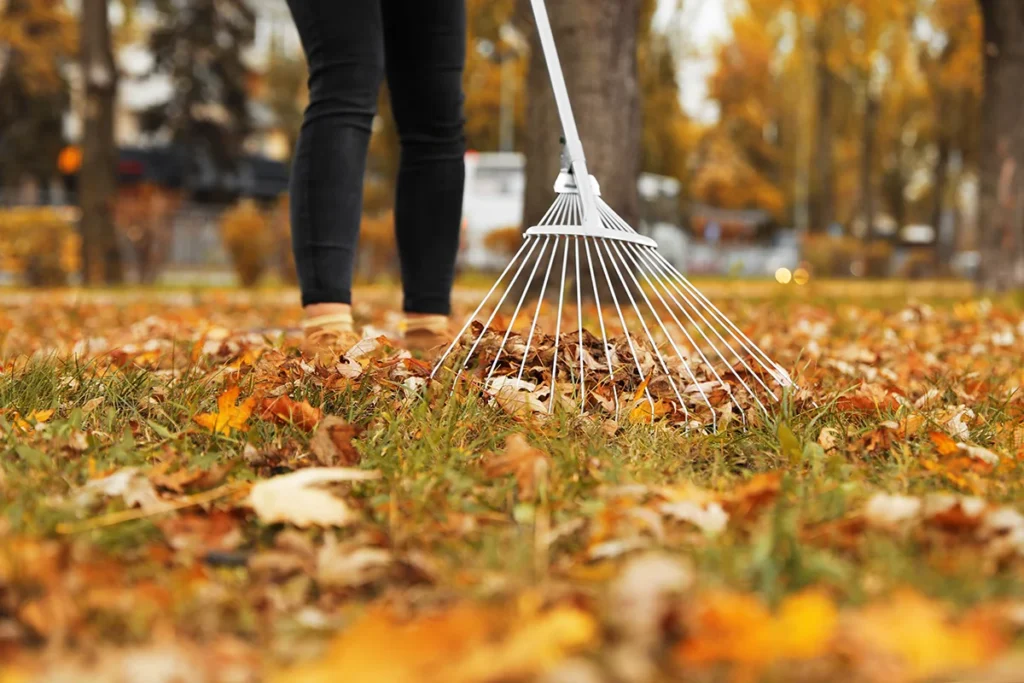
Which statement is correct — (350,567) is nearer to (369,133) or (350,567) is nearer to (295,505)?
(295,505)

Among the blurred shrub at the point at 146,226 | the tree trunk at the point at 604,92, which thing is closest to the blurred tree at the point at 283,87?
the blurred shrub at the point at 146,226

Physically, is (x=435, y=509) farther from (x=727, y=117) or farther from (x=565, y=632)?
(x=727, y=117)

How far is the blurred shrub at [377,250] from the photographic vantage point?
13820 millimetres

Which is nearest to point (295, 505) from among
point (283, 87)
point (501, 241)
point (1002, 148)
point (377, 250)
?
point (1002, 148)

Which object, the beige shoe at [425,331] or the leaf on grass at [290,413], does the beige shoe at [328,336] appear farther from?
the leaf on grass at [290,413]

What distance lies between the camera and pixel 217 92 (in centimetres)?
2891

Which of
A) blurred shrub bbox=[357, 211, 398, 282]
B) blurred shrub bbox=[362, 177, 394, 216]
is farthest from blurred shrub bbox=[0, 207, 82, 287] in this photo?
blurred shrub bbox=[362, 177, 394, 216]

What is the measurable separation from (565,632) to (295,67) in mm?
38026

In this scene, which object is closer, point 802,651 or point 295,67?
point 802,651

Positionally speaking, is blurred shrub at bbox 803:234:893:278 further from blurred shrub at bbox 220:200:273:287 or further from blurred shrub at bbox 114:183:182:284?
blurred shrub at bbox 114:183:182:284

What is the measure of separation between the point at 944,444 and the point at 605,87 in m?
3.97

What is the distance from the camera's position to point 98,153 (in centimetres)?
1332

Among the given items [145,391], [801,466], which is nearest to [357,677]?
[801,466]

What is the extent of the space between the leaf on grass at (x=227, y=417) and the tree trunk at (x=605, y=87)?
3.70 metres
